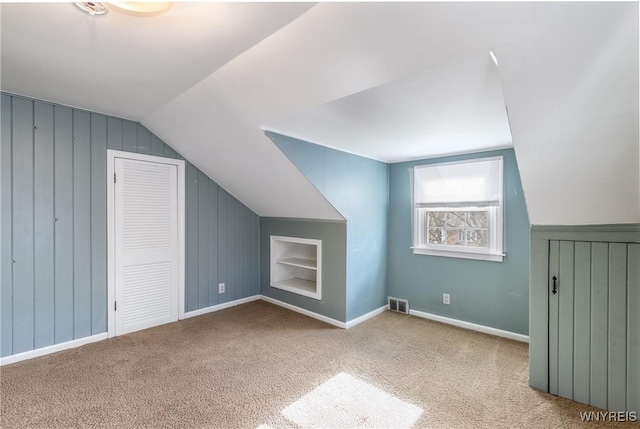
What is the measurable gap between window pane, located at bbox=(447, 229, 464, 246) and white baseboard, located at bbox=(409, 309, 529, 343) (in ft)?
2.76

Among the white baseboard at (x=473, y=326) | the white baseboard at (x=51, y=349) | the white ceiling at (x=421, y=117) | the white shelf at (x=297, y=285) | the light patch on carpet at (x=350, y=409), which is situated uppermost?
the white ceiling at (x=421, y=117)

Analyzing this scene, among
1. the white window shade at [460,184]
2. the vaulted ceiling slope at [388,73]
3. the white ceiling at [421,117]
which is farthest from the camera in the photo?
the white window shade at [460,184]

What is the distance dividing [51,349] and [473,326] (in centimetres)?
397

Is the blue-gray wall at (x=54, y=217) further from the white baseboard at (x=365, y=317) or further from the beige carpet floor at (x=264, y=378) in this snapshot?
the white baseboard at (x=365, y=317)

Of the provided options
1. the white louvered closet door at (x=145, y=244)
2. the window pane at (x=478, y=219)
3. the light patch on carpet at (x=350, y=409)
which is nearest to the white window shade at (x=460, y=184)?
the window pane at (x=478, y=219)

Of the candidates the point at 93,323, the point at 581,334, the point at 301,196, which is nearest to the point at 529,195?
the point at 581,334

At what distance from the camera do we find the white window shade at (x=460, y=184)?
3088 millimetres

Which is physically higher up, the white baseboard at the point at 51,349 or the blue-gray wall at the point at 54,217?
the blue-gray wall at the point at 54,217

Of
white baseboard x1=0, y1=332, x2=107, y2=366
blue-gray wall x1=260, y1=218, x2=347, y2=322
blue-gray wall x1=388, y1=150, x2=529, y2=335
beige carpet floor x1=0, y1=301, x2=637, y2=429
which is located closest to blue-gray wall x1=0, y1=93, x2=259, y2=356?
white baseboard x1=0, y1=332, x2=107, y2=366

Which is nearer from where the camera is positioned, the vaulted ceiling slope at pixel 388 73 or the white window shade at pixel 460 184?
the vaulted ceiling slope at pixel 388 73

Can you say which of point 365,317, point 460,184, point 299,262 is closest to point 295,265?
point 299,262

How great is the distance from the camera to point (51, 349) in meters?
2.59

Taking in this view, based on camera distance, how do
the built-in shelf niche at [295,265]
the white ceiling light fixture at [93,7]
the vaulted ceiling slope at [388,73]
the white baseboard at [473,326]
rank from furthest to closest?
the built-in shelf niche at [295,265]
the white baseboard at [473,326]
the white ceiling light fixture at [93,7]
the vaulted ceiling slope at [388,73]

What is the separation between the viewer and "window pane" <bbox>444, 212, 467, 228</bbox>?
3361 mm
